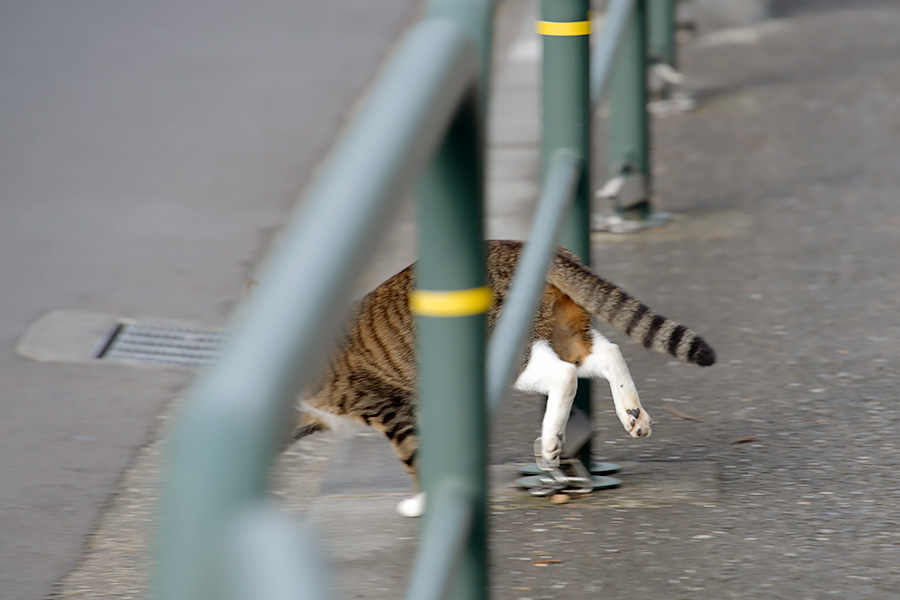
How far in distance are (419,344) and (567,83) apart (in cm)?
143

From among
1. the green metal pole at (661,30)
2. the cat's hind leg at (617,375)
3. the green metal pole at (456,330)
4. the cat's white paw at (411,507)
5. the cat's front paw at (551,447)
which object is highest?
the green metal pole at (661,30)

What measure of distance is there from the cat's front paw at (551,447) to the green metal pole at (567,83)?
0.39 ft

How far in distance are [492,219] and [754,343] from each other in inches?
66.3

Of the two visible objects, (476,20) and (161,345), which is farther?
(161,345)

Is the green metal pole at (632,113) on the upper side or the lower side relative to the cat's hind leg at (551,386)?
upper

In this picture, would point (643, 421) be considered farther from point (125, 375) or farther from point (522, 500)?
point (125, 375)

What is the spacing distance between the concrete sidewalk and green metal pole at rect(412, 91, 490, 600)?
1013mm

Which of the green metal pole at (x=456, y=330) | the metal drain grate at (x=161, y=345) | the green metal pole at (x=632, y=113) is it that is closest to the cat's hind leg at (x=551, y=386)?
the green metal pole at (x=456, y=330)

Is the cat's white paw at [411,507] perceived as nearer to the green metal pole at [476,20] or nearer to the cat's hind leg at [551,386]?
the cat's hind leg at [551,386]

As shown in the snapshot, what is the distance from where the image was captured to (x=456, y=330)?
1.58 metres

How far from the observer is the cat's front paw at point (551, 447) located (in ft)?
9.43

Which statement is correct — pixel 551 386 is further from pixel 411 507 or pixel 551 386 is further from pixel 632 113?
pixel 632 113

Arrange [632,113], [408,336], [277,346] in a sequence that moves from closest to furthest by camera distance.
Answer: [277,346] < [408,336] < [632,113]

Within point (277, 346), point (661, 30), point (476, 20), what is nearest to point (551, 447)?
point (476, 20)
